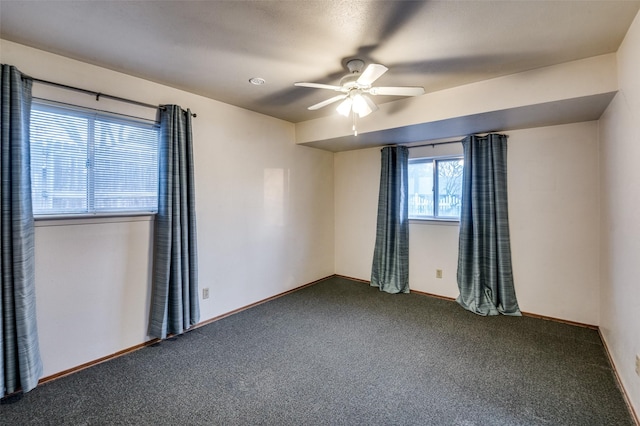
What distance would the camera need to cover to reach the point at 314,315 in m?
3.37

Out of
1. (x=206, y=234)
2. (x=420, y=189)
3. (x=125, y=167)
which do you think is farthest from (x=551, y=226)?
(x=125, y=167)

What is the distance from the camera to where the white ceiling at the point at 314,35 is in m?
1.67

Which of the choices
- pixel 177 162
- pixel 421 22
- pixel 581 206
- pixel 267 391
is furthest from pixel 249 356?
pixel 581 206

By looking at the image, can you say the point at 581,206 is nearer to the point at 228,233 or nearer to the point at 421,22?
the point at 421,22

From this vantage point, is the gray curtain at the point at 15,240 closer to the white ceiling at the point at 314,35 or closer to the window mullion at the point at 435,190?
the white ceiling at the point at 314,35

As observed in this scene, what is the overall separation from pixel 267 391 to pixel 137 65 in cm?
266

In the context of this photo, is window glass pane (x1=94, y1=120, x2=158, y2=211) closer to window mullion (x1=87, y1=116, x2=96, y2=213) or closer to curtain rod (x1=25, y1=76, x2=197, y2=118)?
window mullion (x1=87, y1=116, x2=96, y2=213)

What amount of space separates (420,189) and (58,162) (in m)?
3.87

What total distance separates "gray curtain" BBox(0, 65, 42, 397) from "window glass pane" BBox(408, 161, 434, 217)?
155 inches

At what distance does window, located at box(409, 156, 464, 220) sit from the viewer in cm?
388

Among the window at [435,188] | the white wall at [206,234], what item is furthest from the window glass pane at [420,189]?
the white wall at [206,234]

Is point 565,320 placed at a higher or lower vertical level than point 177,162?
lower

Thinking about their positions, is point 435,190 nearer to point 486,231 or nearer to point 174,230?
point 486,231

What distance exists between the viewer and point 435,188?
4031 mm
